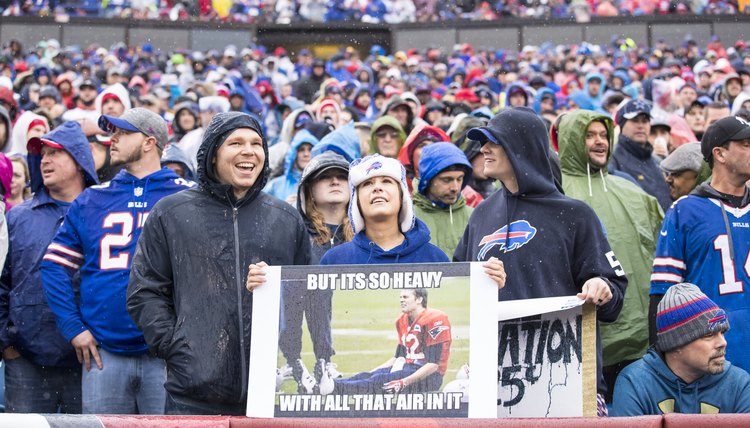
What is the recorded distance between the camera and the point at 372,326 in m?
4.09

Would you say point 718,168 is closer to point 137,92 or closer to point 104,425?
point 104,425

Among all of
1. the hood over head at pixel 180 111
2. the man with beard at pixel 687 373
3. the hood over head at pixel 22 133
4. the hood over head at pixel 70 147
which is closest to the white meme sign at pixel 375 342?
the man with beard at pixel 687 373

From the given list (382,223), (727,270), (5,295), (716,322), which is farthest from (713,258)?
(5,295)

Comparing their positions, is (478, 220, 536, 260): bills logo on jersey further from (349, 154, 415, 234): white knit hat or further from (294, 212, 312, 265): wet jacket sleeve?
(294, 212, 312, 265): wet jacket sleeve

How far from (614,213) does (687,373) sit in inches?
65.9

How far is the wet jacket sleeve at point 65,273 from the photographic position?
5531mm

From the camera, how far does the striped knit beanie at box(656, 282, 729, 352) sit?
16.1 feet

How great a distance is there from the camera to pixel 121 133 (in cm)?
603

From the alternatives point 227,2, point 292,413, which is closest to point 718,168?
point 292,413

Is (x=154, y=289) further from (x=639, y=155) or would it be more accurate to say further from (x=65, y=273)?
(x=639, y=155)

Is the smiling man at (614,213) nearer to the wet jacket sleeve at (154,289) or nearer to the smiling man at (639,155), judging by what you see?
the smiling man at (639,155)

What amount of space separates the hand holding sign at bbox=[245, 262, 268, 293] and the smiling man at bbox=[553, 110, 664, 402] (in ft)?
8.16

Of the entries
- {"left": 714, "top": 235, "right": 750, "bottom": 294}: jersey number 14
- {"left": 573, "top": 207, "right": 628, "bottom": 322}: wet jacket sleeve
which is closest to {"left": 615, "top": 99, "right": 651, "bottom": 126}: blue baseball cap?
{"left": 714, "top": 235, "right": 750, "bottom": 294}: jersey number 14

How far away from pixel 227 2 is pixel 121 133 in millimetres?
27403
